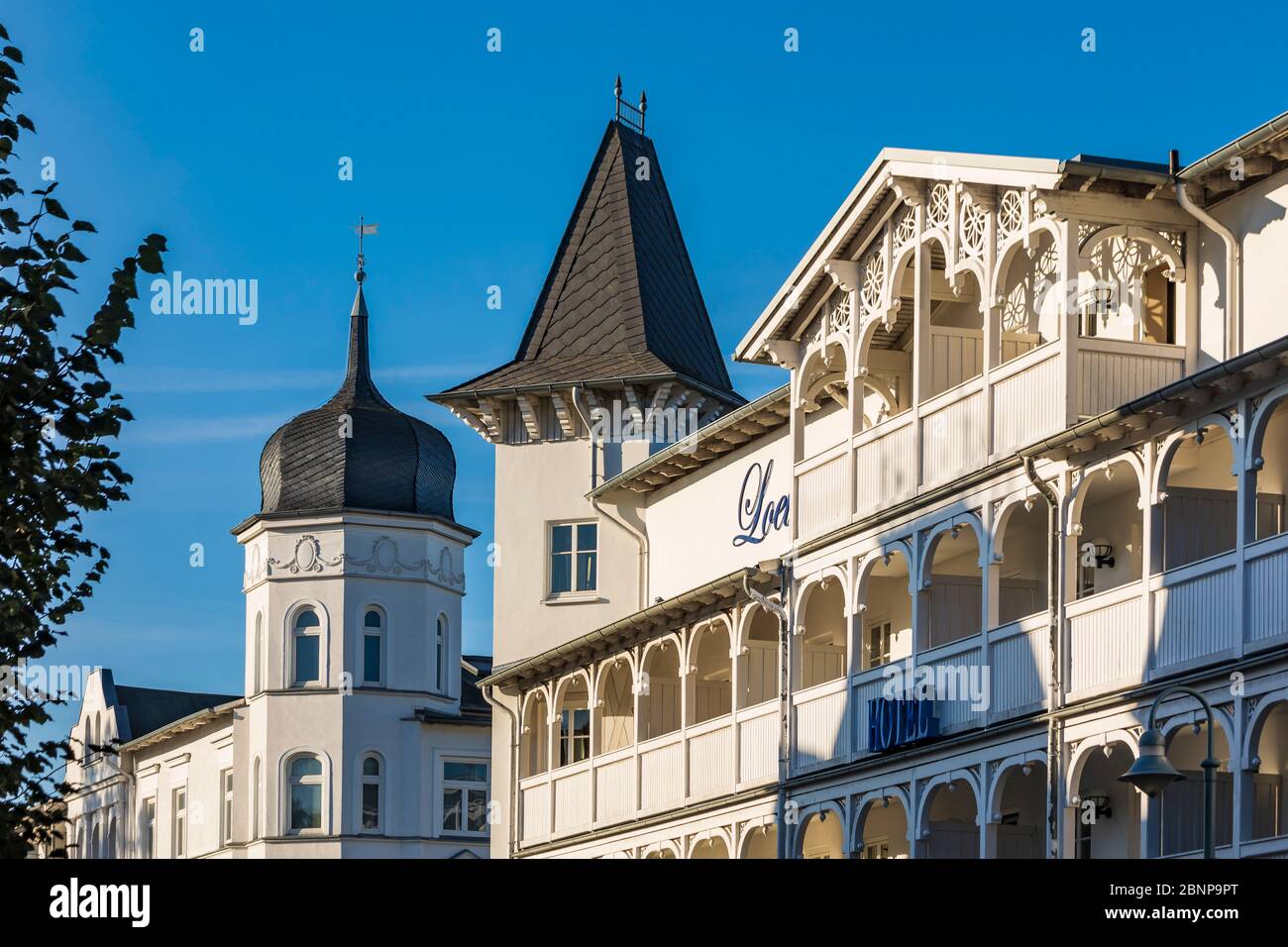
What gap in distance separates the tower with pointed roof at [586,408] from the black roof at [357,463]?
15284 millimetres

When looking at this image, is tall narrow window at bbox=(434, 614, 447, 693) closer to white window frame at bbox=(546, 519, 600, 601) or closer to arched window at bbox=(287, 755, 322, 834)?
arched window at bbox=(287, 755, 322, 834)

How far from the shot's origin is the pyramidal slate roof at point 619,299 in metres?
42.2

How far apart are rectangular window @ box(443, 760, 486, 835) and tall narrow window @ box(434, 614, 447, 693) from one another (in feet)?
6.35

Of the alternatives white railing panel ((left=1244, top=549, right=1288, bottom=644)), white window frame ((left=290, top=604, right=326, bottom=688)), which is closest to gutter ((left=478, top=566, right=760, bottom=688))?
white railing panel ((left=1244, top=549, right=1288, bottom=644))

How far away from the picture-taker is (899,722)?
1081 inches

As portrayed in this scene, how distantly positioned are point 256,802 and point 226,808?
388cm

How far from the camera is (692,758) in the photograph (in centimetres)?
3356

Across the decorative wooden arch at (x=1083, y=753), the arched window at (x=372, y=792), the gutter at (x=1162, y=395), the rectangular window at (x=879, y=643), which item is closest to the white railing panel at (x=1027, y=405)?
the gutter at (x=1162, y=395)

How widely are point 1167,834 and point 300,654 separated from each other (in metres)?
36.3

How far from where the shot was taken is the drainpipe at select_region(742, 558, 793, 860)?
30.4 metres

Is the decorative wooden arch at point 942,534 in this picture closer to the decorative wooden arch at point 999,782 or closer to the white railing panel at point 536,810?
the decorative wooden arch at point 999,782

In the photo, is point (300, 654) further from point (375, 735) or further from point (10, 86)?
point (10, 86)

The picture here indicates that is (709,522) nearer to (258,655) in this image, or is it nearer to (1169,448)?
(1169,448)
